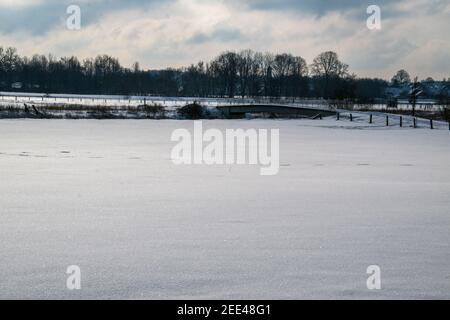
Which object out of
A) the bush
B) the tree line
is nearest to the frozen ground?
the bush

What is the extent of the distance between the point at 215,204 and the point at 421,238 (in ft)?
9.20

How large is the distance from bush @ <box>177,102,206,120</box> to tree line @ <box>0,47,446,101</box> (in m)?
68.8

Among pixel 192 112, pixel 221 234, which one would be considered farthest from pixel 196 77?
pixel 221 234

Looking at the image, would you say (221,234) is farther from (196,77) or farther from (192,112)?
(196,77)

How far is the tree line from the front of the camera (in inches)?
4727

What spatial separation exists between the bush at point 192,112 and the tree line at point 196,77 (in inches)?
2710

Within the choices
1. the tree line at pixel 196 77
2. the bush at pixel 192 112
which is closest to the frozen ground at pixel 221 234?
the bush at pixel 192 112

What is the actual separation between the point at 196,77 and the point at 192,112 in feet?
314

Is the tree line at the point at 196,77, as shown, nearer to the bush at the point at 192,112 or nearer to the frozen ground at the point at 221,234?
the bush at the point at 192,112

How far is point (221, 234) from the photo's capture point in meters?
5.28

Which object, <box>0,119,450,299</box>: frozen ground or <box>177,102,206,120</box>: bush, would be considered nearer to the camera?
<box>0,119,450,299</box>: frozen ground

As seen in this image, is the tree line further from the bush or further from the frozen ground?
the frozen ground
